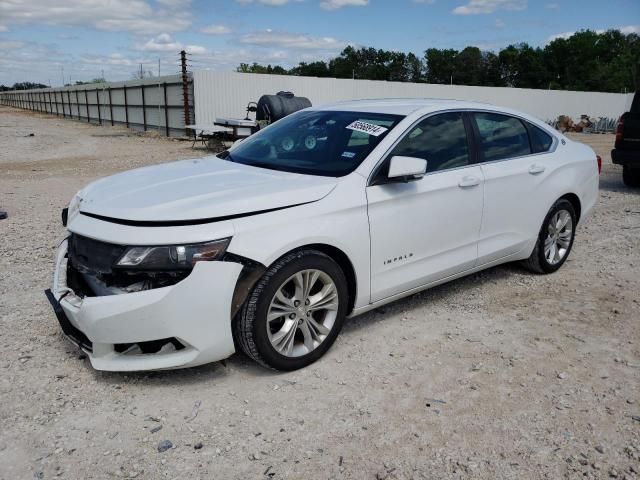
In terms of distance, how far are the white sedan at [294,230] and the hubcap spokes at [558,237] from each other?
33 centimetres

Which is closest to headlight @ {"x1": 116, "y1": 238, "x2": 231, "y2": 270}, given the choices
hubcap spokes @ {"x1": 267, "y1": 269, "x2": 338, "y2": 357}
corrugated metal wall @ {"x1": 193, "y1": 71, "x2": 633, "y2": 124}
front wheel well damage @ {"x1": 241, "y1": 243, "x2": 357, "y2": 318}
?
front wheel well damage @ {"x1": 241, "y1": 243, "x2": 357, "y2": 318}

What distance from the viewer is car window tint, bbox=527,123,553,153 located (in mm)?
4930

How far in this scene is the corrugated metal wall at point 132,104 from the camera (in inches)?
1024

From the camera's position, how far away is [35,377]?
3291 mm

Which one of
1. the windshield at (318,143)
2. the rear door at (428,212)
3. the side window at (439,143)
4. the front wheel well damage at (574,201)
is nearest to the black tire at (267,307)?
the rear door at (428,212)

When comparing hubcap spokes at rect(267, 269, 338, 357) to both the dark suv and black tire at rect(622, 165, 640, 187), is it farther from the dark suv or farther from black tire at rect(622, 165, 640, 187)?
black tire at rect(622, 165, 640, 187)

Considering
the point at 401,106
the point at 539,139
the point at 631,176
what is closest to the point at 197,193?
the point at 401,106

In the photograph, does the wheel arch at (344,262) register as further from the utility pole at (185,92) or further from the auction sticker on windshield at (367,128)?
the utility pole at (185,92)

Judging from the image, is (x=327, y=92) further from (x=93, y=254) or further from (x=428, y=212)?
(x=93, y=254)

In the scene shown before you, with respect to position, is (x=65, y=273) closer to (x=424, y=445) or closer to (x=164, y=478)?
(x=164, y=478)

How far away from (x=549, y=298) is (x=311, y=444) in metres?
2.86

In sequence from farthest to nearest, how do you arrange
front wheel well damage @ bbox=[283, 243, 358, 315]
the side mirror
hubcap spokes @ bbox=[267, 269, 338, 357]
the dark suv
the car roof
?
the dark suv
the car roof
the side mirror
front wheel well damage @ bbox=[283, 243, 358, 315]
hubcap spokes @ bbox=[267, 269, 338, 357]

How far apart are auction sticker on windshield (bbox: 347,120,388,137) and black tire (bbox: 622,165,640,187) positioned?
884 cm

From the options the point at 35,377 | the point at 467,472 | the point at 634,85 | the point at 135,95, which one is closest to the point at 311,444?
the point at 467,472
